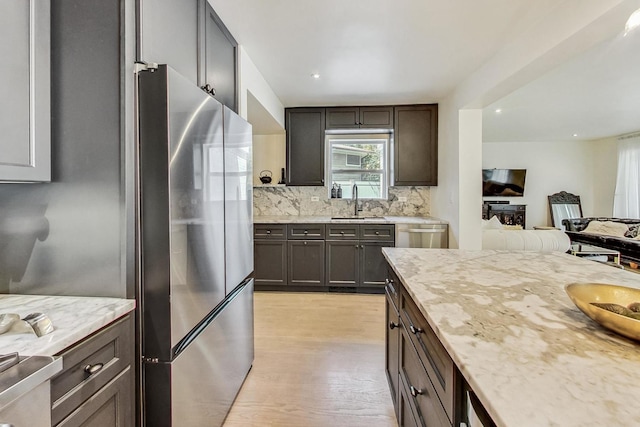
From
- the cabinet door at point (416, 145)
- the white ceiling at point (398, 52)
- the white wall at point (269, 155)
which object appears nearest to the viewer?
the white ceiling at point (398, 52)

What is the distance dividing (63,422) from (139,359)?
351 mm

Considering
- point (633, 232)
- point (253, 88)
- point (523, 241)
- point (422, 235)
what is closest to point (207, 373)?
point (253, 88)

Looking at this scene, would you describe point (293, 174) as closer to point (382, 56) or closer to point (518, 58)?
point (382, 56)

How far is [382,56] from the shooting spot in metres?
2.64

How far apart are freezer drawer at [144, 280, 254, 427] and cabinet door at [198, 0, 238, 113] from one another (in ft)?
4.29

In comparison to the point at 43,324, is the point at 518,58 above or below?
above

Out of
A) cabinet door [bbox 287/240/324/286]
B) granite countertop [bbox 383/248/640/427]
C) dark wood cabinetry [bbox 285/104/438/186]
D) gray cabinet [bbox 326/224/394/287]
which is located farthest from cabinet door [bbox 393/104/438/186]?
granite countertop [bbox 383/248/640/427]

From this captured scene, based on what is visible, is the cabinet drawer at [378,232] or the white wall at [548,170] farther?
the white wall at [548,170]

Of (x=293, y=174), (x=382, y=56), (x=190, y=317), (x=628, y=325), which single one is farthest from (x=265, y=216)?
(x=628, y=325)

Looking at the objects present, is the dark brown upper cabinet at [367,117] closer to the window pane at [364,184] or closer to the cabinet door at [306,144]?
the cabinet door at [306,144]

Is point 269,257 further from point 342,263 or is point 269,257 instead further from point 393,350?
point 393,350

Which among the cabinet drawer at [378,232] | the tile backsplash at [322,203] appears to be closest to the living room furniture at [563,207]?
the tile backsplash at [322,203]

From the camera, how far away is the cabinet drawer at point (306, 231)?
3809 mm

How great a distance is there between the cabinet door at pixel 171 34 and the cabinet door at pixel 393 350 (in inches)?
66.4
